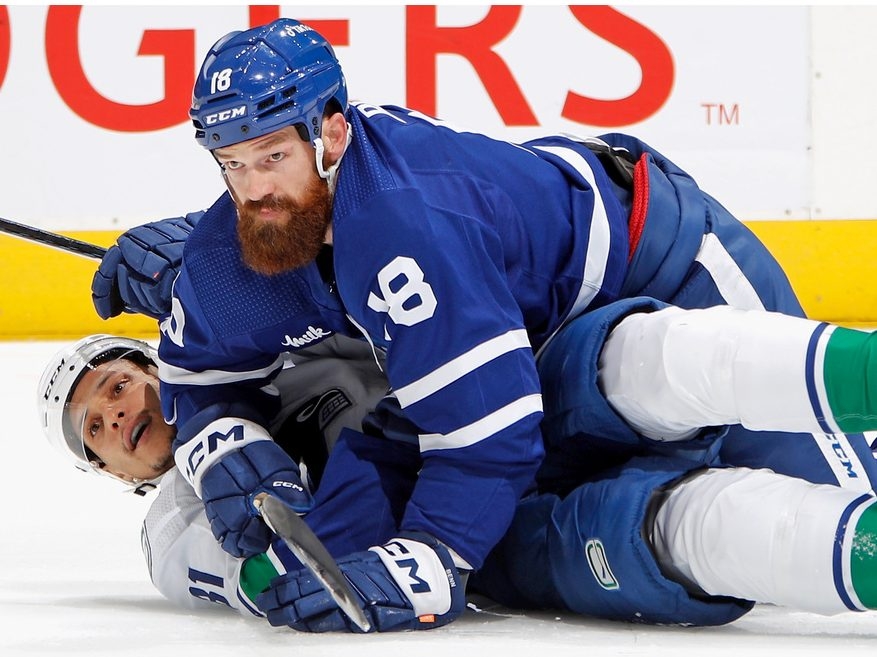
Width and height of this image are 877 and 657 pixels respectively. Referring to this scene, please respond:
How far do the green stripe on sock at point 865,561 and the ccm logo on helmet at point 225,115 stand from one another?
98cm

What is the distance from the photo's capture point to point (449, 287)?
6.63 ft

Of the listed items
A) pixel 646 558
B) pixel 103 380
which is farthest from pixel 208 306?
pixel 646 558

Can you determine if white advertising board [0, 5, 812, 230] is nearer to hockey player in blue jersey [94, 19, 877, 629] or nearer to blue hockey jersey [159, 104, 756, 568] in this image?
blue hockey jersey [159, 104, 756, 568]

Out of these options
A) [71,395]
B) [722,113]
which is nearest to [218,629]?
[71,395]

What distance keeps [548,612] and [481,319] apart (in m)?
0.48

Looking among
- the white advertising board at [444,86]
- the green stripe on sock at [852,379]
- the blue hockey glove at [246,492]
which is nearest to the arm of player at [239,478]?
the blue hockey glove at [246,492]

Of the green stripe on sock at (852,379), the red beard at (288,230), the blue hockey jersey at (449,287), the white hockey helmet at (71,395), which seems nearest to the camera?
the green stripe on sock at (852,379)

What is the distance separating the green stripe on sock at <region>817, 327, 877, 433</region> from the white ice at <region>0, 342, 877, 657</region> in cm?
28

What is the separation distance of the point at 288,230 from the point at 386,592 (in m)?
0.53

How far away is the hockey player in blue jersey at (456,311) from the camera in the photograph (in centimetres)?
199

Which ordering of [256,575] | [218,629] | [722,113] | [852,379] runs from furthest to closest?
[722,113] < [256,575] < [218,629] < [852,379]

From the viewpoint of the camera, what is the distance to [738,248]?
2490 mm

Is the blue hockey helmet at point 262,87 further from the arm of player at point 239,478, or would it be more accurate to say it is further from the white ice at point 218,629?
the white ice at point 218,629

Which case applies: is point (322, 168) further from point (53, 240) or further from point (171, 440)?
point (53, 240)
